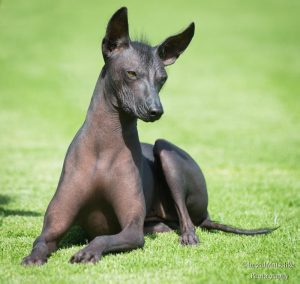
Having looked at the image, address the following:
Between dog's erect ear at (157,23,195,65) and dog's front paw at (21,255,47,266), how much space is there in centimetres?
220

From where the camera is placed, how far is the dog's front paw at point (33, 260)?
4.83 metres

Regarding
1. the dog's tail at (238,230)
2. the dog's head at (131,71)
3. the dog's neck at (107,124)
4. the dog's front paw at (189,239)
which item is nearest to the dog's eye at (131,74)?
the dog's head at (131,71)

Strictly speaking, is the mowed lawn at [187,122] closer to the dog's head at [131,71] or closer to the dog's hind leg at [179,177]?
the dog's hind leg at [179,177]

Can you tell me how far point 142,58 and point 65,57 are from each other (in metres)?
25.0

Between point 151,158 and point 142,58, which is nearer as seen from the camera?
point 142,58

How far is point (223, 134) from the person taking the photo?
55.9ft

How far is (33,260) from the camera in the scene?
192 inches

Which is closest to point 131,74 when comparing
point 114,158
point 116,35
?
point 116,35

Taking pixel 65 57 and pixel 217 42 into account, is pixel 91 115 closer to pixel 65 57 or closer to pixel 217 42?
pixel 65 57

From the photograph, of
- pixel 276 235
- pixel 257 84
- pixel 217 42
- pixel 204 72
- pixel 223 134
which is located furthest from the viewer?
pixel 217 42

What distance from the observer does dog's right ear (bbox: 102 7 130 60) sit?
5.43m

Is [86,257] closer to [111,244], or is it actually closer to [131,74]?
[111,244]

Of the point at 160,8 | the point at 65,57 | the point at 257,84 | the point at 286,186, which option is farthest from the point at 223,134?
the point at 160,8

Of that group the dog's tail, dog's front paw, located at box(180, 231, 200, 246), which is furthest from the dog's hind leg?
the dog's tail
